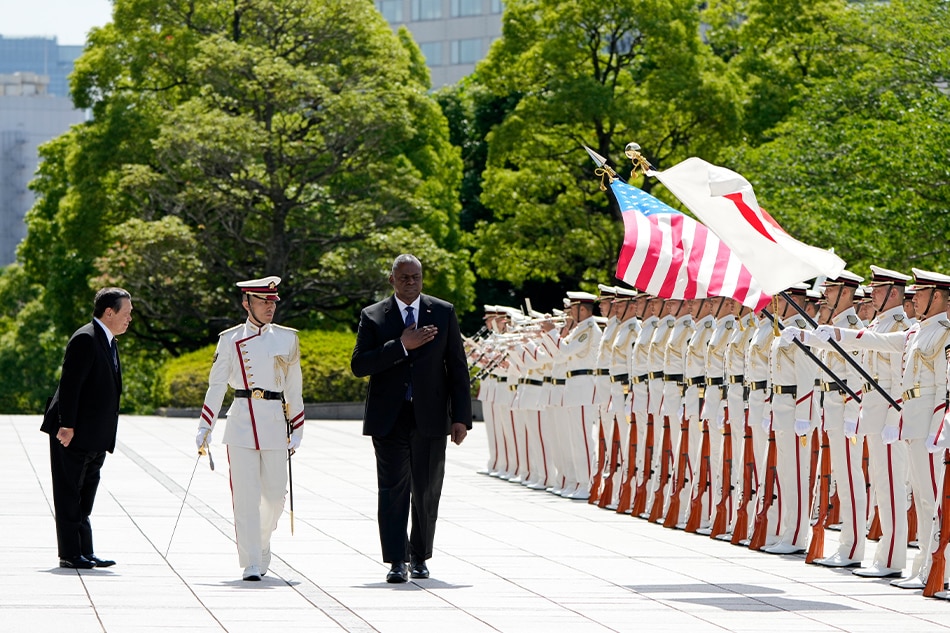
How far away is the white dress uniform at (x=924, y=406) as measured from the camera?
1080 centimetres

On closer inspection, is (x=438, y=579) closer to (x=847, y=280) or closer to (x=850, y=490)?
(x=850, y=490)

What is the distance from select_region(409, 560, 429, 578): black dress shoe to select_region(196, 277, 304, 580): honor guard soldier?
37.5 inches

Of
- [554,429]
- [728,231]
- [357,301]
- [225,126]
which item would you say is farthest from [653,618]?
[357,301]

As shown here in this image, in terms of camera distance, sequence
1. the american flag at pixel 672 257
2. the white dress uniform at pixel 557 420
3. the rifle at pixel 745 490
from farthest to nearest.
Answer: the white dress uniform at pixel 557 420
the rifle at pixel 745 490
the american flag at pixel 672 257

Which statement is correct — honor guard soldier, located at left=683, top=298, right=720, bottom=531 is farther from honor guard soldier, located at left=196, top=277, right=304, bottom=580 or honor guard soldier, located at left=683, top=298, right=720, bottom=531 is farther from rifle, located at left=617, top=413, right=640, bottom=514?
honor guard soldier, located at left=196, top=277, right=304, bottom=580

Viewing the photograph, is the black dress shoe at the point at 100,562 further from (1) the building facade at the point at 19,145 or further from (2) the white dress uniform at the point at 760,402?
(1) the building facade at the point at 19,145

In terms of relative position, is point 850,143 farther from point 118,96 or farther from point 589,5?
point 118,96

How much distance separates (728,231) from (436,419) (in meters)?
2.38

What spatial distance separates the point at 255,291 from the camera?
11156mm

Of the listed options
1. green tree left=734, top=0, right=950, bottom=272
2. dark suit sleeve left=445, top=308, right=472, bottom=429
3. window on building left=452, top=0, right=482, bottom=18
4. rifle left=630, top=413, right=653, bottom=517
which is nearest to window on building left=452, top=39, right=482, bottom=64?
window on building left=452, top=0, right=482, bottom=18

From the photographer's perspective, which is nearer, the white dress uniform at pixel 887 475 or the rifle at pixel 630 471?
the white dress uniform at pixel 887 475

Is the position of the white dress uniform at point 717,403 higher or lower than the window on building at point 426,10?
lower

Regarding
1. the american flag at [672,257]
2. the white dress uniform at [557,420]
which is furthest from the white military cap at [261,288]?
the white dress uniform at [557,420]

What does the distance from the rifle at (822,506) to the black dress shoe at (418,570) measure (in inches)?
124
